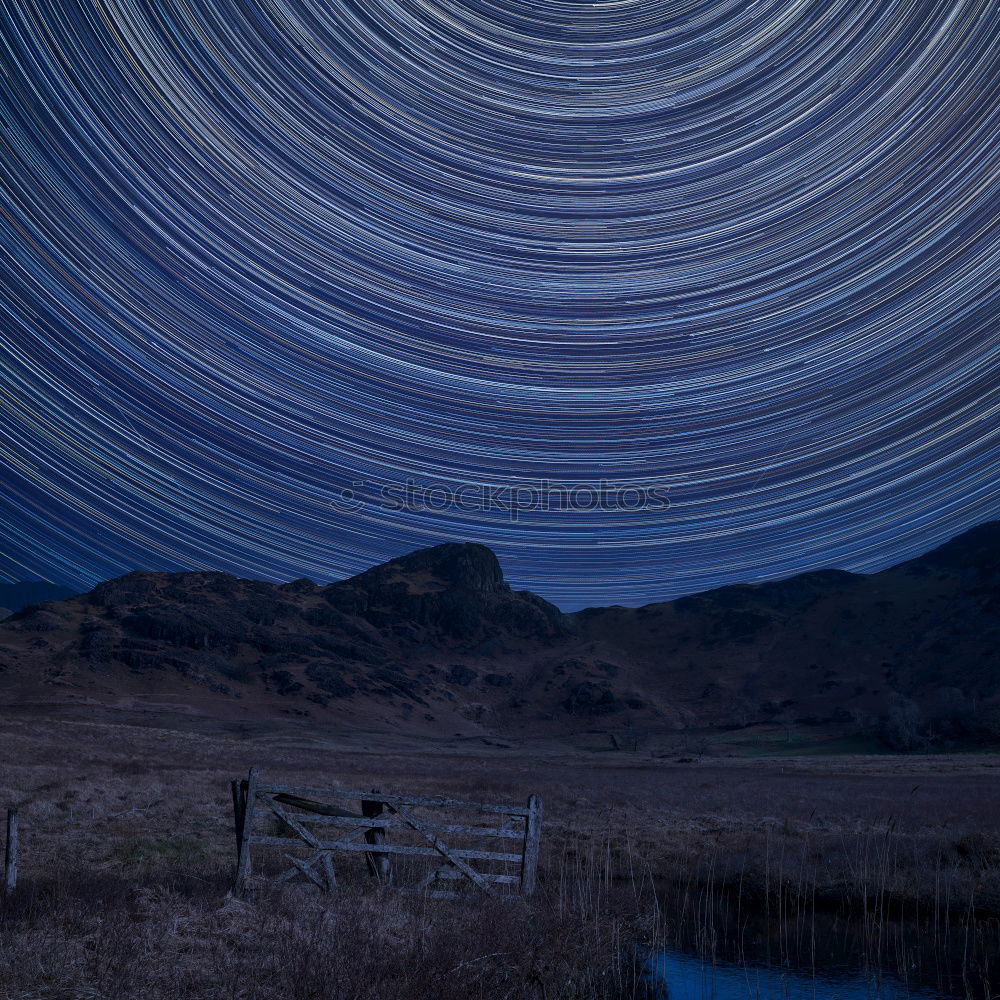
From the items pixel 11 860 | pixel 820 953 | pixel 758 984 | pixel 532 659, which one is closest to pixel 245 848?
pixel 11 860

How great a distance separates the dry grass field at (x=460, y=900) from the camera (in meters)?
7.77

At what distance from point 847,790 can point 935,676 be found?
10345 cm

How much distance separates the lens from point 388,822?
12258 millimetres

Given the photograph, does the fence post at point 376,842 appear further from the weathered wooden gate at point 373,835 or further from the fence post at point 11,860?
the fence post at point 11,860

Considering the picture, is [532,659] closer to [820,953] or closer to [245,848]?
[820,953]

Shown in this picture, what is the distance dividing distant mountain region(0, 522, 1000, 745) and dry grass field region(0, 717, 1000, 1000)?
7381 cm

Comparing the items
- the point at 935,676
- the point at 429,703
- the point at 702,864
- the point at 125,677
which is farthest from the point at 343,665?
the point at 702,864

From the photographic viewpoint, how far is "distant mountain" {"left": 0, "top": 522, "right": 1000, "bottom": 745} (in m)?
117

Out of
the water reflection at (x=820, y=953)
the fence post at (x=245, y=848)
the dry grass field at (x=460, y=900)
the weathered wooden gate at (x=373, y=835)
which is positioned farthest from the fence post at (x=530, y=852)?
the fence post at (x=245, y=848)

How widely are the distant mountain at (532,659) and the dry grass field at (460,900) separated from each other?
2906 inches

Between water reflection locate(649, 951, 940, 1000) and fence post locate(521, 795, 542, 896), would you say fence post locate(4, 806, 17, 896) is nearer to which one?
fence post locate(521, 795, 542, 896)

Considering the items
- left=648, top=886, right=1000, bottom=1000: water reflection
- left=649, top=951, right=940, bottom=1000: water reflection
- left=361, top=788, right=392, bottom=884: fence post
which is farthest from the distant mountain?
left=361, top=788, right=392, bottom=884: fence post

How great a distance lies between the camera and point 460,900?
12.2 m

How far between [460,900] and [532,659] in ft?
570
